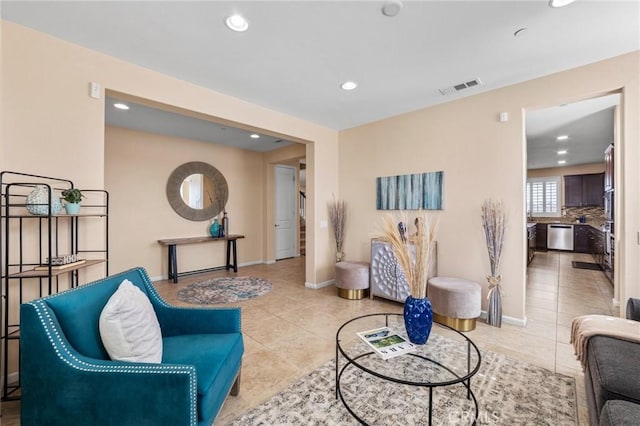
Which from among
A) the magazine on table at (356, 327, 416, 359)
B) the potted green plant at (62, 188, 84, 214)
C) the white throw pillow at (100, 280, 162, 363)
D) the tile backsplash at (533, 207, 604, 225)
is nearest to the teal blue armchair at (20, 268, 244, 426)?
the white throw pillow at (100, 280, 162, 363)

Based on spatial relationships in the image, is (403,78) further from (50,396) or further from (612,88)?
(50,396)

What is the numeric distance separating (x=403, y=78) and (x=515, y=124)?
4.43 ft

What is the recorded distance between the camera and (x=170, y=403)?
1.15 meters

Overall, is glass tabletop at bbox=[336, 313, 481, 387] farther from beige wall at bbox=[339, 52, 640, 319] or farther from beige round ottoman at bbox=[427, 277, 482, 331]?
beige wall at bbox=[339, 52, 640, 319]

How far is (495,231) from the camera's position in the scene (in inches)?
120

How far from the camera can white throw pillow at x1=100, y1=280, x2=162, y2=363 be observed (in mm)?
1310

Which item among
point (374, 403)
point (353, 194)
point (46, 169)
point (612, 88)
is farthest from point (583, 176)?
point (46, 169)

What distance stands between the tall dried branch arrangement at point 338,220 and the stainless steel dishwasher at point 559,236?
7.35 m

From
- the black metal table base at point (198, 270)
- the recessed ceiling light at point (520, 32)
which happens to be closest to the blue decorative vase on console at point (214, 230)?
the black metal table base at point (198, 270)

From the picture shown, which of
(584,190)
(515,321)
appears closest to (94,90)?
(515,321)

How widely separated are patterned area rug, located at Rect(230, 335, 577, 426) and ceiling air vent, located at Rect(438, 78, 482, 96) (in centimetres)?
268

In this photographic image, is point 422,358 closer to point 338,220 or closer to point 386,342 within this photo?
point 386,342

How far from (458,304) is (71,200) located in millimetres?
3614

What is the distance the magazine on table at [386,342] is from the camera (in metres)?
1.68
